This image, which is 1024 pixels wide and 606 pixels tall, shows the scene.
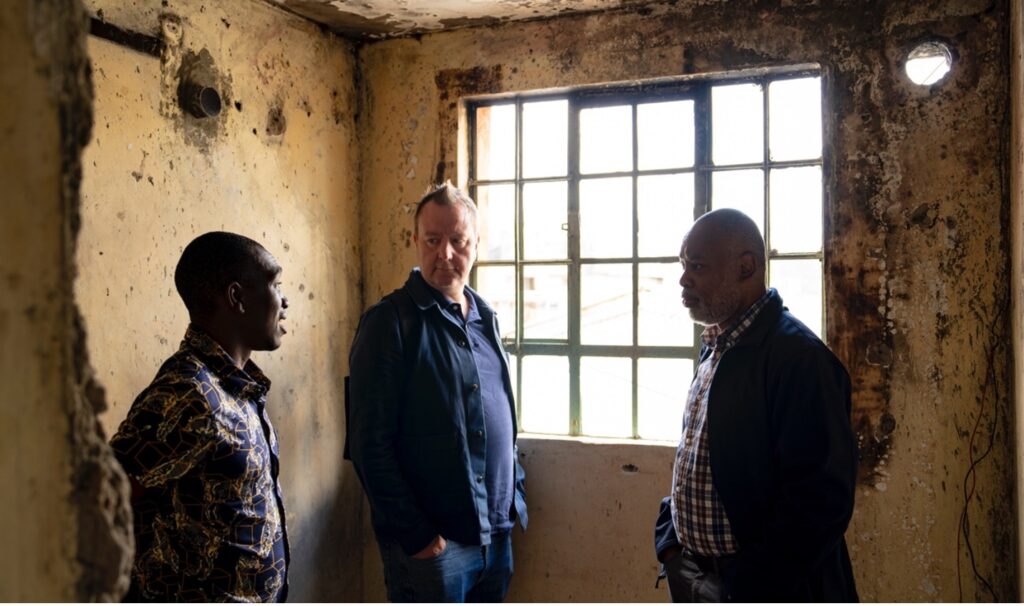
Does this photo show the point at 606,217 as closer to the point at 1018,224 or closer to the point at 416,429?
the point at 416,429

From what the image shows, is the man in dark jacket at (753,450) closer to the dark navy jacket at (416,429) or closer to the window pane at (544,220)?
the dark navy jacket at (416,429)

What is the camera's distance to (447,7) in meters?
2.96

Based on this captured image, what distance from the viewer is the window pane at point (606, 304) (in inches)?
122

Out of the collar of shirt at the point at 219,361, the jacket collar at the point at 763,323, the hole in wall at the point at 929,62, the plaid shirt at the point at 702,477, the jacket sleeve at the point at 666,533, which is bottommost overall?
the jacket sleeve at the point at 666,533

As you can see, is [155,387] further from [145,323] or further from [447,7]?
[447,7]

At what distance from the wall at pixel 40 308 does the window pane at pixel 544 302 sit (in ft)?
8.59

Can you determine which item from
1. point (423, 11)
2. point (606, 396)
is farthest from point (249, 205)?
point (606, 396)

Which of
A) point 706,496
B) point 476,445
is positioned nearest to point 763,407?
point 706,496

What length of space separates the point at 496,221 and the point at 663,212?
775 millimetres

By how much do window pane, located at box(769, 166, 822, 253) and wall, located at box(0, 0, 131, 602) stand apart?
266cm

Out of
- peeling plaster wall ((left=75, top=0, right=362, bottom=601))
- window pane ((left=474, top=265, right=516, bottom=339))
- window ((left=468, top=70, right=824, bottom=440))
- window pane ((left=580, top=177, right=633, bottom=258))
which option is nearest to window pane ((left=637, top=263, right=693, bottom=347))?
window ((left=468, top=70, right=824, bottom=440))

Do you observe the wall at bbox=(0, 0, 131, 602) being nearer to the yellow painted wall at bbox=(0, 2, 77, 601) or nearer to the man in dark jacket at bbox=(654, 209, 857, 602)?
the yellow painted wall at bbox=(0, 2, 77, 601)

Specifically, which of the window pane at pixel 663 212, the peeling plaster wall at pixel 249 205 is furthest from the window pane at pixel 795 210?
the peeling plaster wall at pixel 249 205

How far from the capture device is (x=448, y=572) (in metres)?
2.22
